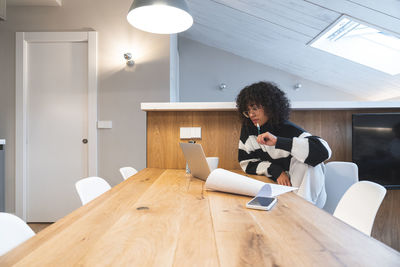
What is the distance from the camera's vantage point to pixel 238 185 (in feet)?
3.18

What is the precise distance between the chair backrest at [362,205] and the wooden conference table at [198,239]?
23 centimetres

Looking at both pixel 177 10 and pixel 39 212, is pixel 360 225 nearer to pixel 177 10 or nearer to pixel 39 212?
pixel 177 10

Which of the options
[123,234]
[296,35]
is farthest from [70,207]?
[296,35]

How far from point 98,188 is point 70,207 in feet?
6.72

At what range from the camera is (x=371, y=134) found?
5.69 feet

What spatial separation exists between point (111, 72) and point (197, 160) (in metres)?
2.17

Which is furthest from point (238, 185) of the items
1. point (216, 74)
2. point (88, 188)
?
point (216, 74)

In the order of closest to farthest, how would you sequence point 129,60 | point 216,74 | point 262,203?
point 262,203 < point 129,60 < point 216,74

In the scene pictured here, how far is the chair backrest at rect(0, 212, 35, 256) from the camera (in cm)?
63

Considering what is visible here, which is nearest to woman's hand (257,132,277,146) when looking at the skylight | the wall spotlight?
the wall spotlight

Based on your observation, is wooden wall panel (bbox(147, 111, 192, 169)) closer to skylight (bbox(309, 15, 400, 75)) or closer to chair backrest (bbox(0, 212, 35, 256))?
chair backrest (bbox(0, 212, 35, 256))

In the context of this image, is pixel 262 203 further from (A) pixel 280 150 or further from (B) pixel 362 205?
(A) pixel 280 150

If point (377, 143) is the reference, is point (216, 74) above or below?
above

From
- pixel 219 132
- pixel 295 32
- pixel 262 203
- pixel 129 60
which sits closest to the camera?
pixel 262 203
